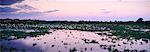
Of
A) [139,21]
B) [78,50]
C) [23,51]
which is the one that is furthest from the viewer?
[139,21]

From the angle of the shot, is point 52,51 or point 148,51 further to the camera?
point 148,51

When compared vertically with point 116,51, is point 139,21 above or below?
below

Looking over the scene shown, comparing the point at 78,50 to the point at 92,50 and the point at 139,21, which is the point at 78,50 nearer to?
the point at 92,50

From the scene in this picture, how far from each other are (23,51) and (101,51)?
6.75 m

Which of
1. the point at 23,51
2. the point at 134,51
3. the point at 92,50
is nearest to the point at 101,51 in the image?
the point at 92,50

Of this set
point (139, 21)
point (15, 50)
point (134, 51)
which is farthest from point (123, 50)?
point (139, 21)

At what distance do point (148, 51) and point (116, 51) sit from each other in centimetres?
316

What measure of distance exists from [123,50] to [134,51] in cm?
105

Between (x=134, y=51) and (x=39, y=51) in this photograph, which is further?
(x=134, y=51)

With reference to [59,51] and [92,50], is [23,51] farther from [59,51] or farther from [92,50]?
[92,50]

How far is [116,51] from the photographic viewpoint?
24.0m

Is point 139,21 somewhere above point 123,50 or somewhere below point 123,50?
below

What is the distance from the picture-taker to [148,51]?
24.9 meters

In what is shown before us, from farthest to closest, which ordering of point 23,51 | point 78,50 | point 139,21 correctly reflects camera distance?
point 139,21 → point 78,50 → point 23,51
